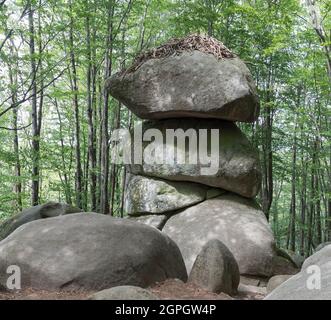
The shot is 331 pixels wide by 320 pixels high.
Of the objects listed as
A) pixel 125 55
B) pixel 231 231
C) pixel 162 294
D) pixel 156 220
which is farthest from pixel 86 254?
pixel 125 55

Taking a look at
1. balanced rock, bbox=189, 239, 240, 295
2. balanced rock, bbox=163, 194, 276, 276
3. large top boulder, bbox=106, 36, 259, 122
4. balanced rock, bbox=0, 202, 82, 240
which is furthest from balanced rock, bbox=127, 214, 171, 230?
balanced rock, bbox=189, 239, 240, 295

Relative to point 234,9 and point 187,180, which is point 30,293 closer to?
point 187,180

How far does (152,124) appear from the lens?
10.9 meters

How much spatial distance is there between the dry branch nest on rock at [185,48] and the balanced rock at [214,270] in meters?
5.55

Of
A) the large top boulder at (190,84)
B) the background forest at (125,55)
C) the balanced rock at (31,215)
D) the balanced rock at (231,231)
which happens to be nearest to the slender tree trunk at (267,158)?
the background forest at (125,55)

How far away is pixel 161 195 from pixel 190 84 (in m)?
2.91

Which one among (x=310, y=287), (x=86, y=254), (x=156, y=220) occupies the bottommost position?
(x=156, y=220)

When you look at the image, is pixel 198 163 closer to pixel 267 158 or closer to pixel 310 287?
pixel 267 158

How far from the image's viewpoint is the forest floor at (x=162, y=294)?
4.92 metres

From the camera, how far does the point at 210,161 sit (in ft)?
32.8

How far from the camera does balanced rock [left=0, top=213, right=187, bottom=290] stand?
533 centimetres

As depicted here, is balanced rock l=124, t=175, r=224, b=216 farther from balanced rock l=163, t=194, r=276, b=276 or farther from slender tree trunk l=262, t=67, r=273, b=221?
slender tree trunk l=262, t=67, r=273, b=221
